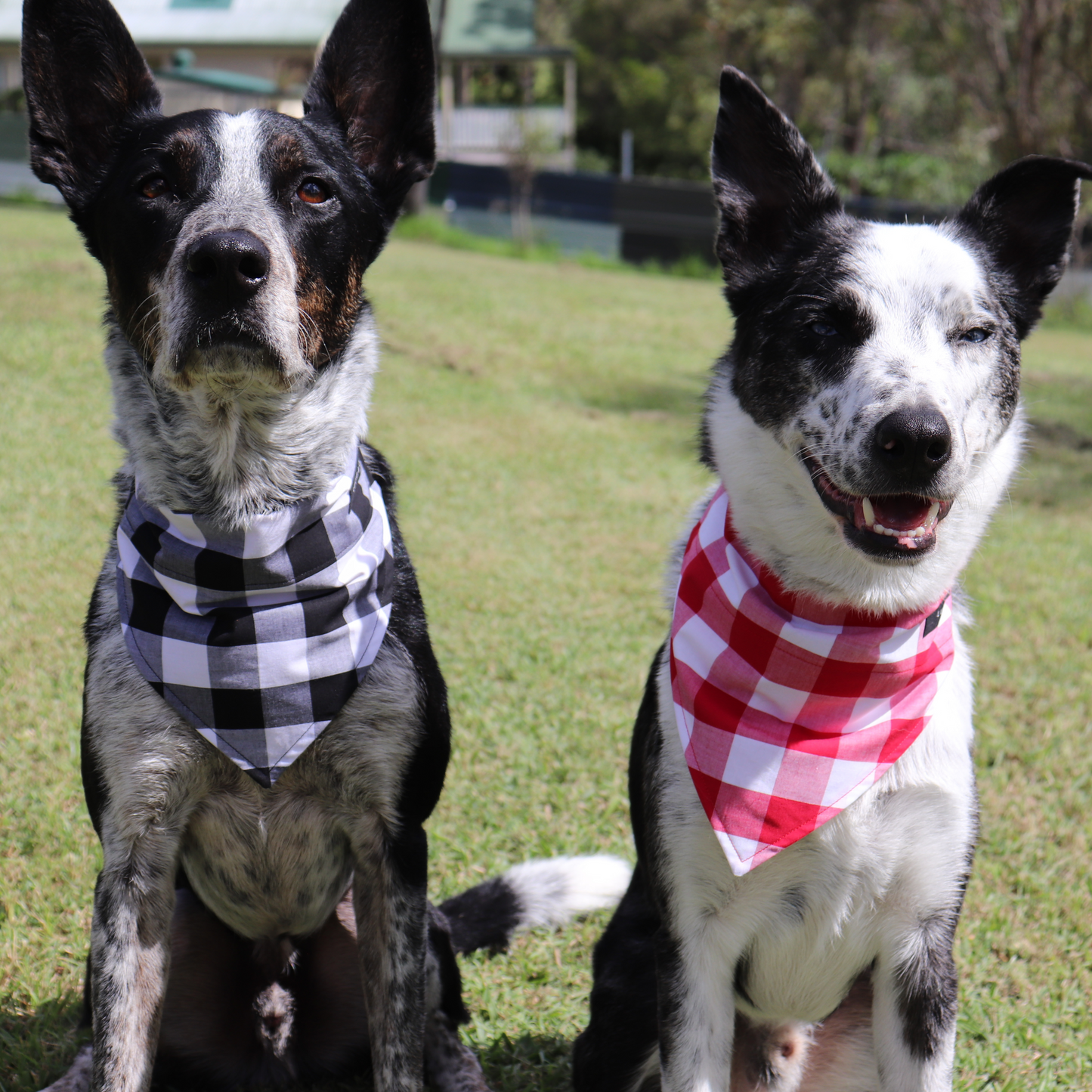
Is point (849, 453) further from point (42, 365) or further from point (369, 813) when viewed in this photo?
point (42, 365)

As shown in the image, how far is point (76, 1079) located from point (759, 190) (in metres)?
2.66

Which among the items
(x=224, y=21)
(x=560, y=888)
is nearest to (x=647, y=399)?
(x=560, y=888)

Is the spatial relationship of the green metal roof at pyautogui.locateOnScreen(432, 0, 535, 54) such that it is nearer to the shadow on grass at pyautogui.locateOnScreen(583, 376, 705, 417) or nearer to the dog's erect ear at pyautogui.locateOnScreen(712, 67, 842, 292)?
the shadow on grass at pyautogui.locateOnScreen(583, 376, 705, 417)

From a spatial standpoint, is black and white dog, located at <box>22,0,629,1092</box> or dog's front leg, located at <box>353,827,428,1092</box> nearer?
black and white dog, located at <box>22,0,629,1092</box>

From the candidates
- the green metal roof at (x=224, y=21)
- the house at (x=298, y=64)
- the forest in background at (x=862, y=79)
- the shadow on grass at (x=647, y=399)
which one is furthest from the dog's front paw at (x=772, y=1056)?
the green metal roof at (x=224, y=21)

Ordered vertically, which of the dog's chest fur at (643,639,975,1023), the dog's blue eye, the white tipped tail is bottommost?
the white tipped tail

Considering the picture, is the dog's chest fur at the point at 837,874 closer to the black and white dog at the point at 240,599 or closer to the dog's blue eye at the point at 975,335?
the black and white dog at the point at 240,599

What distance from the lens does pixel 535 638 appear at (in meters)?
5.43

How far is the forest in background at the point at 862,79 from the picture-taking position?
14742mm

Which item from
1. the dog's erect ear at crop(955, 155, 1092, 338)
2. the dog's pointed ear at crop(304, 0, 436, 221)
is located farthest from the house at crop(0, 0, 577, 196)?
the dog's erect ear at crop(955, 155, 1092, 338)

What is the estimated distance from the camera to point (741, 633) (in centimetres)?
249

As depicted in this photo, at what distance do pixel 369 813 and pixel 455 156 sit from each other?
30.0 metres

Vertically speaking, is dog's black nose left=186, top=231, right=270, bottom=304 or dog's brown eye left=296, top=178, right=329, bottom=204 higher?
dog's brown eye left=296, top=178, right=329, bottom=204

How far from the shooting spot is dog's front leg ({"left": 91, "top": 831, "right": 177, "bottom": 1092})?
2354 millimetres
